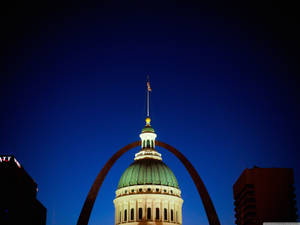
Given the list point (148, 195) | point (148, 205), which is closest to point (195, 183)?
point (148, 195)

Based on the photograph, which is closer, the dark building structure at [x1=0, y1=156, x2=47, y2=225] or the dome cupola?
the dark building structure at [x1=0, y1=156, x2=47, y2=225]

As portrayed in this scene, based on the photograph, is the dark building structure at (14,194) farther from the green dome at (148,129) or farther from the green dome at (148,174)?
the green dome at (148,129)

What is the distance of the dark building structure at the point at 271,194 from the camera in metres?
82.0

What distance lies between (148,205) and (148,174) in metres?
7.80

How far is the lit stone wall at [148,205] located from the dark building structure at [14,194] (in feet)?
105

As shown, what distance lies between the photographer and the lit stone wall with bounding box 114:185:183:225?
379 feet

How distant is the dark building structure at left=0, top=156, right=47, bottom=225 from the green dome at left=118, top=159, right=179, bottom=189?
34.6 metres

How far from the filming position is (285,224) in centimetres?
7938

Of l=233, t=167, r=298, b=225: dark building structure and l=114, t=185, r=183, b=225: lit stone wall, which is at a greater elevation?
l=114, t=185, r=183, b=225: lit stone wall

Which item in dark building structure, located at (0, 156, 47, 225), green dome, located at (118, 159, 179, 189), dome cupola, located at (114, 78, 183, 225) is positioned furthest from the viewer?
green dome, located at (118, 159, 179, 189)

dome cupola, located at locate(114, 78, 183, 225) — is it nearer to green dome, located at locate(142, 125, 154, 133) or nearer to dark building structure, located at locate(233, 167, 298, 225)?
green dome, located at locate(142, 125, 154, 133)

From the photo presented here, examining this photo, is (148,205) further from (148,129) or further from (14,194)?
(14,194)

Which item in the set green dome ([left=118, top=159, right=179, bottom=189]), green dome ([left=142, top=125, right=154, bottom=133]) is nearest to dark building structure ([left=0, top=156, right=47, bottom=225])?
green dome ([left=118, top=159, right=179, bottom=189])

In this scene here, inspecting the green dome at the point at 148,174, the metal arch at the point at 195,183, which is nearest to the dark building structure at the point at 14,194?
the metal arch at the point at 195,183
